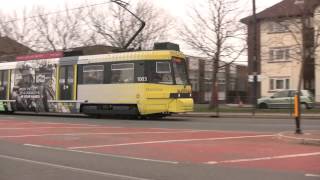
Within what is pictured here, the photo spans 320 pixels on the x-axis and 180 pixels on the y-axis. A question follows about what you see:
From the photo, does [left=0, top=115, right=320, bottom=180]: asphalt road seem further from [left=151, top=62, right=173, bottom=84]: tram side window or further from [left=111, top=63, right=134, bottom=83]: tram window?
[left=111, top=63, right=134, bottom=83]: tram window

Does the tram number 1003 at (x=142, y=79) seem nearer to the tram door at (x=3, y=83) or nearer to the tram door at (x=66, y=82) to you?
the tram door at (x=66, y=82)

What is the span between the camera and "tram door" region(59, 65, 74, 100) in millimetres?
30641

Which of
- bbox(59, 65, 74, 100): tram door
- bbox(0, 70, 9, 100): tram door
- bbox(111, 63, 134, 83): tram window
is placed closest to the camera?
bbox(111, 63, 134, 83): tram window

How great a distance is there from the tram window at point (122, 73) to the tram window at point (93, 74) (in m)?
0.86

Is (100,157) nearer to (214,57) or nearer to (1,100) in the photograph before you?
(1,100)

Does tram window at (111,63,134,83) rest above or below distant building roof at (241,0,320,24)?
below

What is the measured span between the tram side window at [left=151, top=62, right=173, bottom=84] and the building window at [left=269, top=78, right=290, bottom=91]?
92.7ft

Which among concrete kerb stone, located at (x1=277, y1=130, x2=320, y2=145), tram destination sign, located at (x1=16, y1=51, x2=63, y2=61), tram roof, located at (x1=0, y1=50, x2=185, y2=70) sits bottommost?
concrete kerb stone, located at (x1=277, y1=130, x2=320, y2=145)

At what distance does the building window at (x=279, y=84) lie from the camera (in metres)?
53.6

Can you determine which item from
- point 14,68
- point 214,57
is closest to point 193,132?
point 14,68

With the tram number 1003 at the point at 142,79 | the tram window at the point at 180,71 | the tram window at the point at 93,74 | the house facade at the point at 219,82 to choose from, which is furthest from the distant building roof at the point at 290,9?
the house facade at the point at 219,82

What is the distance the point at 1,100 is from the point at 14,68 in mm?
2342

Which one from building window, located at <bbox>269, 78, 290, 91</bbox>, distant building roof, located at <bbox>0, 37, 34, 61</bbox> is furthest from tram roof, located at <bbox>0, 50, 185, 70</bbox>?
building window, located at <bbox>269, 78, 290, 91</bbox>

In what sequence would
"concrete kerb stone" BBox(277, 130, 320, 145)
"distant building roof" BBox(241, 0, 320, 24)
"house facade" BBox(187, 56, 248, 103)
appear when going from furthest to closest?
"house facade" BBox(187, 56, 248, 103) → "distant building roof" BBox(241, 0, 320, 24) → "concrete kerb stone" BBox(277, 130, 320, 145)
